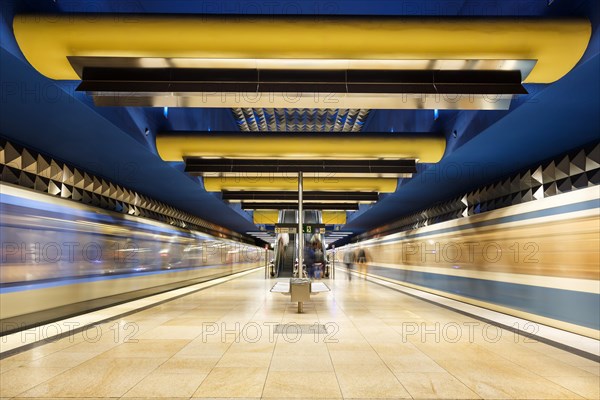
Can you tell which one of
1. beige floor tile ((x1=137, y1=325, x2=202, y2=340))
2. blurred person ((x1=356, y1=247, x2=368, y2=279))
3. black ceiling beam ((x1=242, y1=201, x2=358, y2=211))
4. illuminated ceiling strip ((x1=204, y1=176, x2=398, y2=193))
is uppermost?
illuminated ceiling strip ((x1=204, y1=176, x2=398, y2=193))

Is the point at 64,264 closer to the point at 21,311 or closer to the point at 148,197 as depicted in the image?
the point at 21,311

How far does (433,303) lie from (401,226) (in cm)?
892

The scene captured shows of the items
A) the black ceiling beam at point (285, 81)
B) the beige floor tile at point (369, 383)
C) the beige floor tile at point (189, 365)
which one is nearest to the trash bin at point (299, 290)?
the beige floor tile at point (189, 365)

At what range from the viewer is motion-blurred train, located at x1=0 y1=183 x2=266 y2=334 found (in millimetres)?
6199

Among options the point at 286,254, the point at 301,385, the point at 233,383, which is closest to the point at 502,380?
the point at 301,385

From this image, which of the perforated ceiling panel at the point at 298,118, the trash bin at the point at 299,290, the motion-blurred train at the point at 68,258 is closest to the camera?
the motion-blurred train at the point at 68,258

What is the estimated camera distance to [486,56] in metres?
4.34

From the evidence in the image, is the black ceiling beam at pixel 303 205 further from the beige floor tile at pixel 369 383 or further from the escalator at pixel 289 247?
the beige floor tile at pixel 369 383

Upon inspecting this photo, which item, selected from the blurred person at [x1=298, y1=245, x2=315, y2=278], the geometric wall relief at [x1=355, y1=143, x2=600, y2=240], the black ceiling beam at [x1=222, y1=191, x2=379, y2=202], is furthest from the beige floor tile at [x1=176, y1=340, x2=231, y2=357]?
the blurred person at [x1=298, y1=245, x2=315, y2=278]

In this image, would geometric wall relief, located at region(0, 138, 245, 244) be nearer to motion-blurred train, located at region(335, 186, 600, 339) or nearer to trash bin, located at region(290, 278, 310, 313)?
trash bin, located at region(290, 278, 310, 313)

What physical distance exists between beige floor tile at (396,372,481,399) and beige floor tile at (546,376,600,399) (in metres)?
1.02

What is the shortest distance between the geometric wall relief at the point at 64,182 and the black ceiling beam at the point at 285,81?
3.53 metres

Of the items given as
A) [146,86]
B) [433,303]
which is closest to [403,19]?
[146,86]

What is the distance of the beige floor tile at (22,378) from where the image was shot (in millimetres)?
3547
